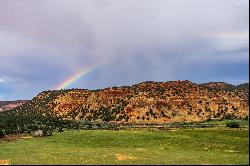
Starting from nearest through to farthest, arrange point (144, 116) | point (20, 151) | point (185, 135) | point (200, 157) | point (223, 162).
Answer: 1. point (223, 162)
2. point (200, 157)
3. point (20, 151)
4. point (185, 135)
5. point (144, 116)

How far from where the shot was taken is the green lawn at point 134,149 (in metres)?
45.5

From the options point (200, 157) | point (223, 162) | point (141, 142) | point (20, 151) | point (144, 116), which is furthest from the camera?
point (144, 116)

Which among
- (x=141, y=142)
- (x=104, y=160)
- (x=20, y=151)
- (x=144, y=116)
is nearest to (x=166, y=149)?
(x=141, y=142)

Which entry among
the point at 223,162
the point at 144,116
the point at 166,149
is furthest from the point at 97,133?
the point at 144,116

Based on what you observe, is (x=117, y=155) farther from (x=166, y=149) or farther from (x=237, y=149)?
(x=237, y=149)

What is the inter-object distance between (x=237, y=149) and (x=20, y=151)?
2964 centimetres

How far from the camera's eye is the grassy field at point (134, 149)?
45441mm

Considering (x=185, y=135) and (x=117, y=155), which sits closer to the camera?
(x=117, y=155)

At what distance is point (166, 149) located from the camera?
58750 mm

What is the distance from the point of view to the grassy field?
45.4 m

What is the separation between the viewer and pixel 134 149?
58.0m

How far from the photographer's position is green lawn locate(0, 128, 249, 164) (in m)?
45.5

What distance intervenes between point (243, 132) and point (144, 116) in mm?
114075

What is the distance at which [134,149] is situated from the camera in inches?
2282
